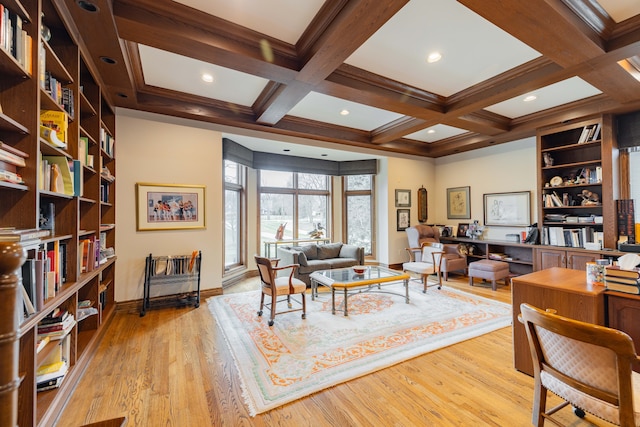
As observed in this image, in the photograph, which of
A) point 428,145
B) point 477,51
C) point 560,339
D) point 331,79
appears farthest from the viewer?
point 428,145

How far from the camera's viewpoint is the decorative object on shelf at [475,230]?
239 inches

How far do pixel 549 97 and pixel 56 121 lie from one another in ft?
18.9

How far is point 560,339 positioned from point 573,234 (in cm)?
426

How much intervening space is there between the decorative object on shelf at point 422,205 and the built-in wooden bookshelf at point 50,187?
6.17 meters

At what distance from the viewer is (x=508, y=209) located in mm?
5707

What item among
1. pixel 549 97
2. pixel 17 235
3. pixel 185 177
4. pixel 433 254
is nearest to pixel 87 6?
pixel 17 235

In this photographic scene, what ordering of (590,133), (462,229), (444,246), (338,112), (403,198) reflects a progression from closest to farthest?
(590,133) → (338,112) → (444,246) → (462,229) → (403,198)

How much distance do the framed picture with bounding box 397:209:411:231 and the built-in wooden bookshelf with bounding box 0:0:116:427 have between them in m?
5.51

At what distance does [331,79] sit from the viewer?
10.5ft

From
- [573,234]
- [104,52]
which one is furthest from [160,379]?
[573,234]

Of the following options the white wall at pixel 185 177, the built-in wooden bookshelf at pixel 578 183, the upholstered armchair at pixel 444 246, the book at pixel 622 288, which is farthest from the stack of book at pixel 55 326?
the built-in wooden bookshelf at pixel 578 183

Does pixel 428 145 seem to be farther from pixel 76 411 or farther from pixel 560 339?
pixel 76 411

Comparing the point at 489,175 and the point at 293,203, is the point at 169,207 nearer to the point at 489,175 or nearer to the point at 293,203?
the point at 293,203

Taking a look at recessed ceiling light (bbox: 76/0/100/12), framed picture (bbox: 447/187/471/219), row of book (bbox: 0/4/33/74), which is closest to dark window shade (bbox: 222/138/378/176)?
framed picture (bbox: 447/187/471/219)
